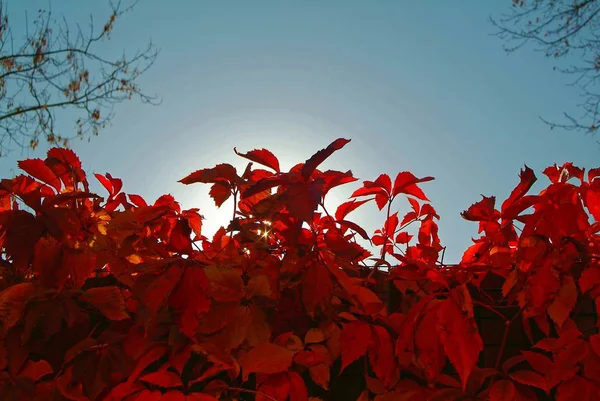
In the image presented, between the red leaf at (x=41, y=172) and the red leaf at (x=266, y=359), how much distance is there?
2.00 feet

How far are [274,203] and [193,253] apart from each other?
0.22 meters

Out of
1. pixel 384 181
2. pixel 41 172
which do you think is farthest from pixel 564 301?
pixel 41 172

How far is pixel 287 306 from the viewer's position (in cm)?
106

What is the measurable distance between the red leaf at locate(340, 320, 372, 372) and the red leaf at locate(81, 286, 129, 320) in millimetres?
412

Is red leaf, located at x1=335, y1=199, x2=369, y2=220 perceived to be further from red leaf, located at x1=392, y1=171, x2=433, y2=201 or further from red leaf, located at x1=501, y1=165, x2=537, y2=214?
red leaf, located at x1=501, y1=165, x2=537, y2=214

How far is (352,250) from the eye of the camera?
1.07 meters

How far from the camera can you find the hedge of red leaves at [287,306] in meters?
0.95

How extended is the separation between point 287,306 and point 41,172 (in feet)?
2.06

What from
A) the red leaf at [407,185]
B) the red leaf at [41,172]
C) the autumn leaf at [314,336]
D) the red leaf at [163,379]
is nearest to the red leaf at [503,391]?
the autumn leaf at [314,336]

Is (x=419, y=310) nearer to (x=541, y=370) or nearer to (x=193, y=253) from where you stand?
(x=541, y=370)

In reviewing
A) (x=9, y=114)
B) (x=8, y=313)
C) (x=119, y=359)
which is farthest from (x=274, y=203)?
(x=9, y=114)

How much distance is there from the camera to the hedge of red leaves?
947 millimetres

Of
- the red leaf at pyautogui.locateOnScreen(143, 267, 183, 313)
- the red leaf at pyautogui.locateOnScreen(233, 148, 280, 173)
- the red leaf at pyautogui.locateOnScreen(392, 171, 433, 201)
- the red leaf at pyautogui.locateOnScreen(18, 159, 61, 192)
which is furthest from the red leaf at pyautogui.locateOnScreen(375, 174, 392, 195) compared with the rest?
the red leaf at pyautogui.locateOnScreen(18, 159, 61, 192)

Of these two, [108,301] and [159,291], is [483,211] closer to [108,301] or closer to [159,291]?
[159,291]
